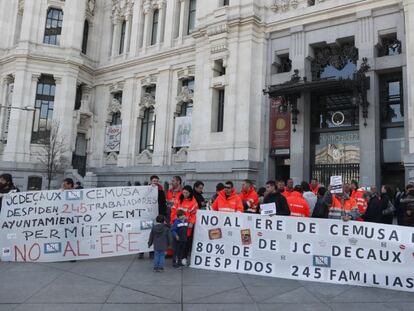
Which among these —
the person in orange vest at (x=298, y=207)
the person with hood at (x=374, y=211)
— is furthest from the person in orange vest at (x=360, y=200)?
the person in orange vest at (x=298, y=207)

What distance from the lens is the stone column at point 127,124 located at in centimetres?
3108

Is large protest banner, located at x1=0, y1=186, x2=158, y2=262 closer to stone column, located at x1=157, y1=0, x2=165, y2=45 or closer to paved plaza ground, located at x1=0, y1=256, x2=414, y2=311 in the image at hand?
paved plaza ground, located at x1=0, y1=256, x2=414, y2=311

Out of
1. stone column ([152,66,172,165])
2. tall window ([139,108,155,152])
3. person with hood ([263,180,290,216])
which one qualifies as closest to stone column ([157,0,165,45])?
stone column ([152,66,172,165])

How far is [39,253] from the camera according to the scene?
392 inches

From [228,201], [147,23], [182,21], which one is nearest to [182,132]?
[182,21]

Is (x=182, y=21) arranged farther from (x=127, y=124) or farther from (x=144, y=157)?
(x=144, y=157)

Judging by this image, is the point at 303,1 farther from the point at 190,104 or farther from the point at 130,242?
the point at 130,242

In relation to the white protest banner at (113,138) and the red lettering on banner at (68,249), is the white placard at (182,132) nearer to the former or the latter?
the white protest banner at (113,138)

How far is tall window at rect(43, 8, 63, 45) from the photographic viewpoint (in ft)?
112

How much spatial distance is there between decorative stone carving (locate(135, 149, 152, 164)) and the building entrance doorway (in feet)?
42.8

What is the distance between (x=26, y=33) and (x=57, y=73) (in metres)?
4.12

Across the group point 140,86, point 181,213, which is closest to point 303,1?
point 140,86

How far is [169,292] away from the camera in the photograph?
724 cm

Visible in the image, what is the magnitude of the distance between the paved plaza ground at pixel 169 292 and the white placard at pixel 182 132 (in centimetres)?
1885
